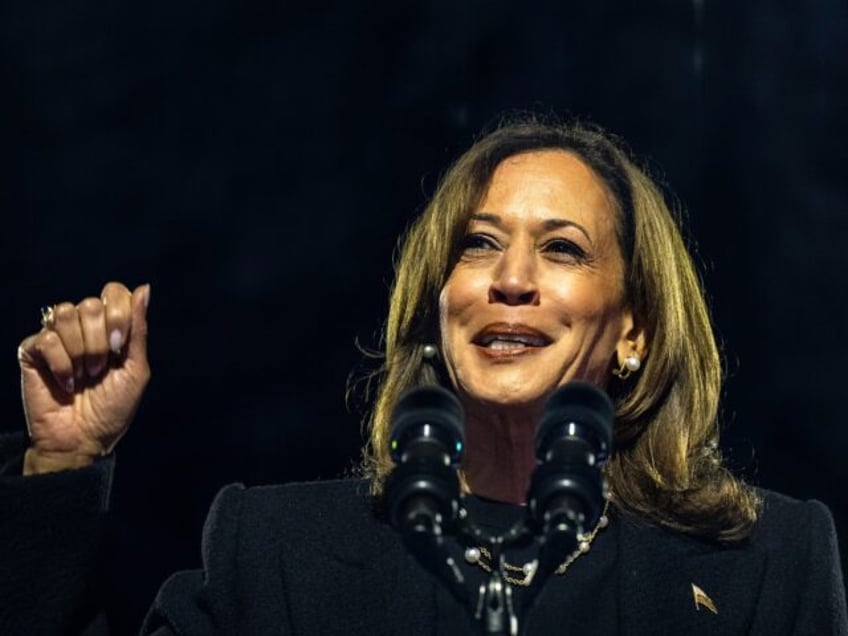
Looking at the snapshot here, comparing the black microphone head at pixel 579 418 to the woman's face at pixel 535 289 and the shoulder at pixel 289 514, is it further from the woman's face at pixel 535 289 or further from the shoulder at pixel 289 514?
the shoulder at pixel 289 514

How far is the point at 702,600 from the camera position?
357 centimetres

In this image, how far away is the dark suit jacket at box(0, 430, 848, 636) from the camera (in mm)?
3494

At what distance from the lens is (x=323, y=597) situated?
11.8 feet

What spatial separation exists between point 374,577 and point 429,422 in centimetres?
95

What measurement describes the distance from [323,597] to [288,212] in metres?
1.36

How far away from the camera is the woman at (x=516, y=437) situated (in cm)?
345

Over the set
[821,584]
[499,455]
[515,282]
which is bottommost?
[821,584]

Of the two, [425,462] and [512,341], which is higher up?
[425,462]

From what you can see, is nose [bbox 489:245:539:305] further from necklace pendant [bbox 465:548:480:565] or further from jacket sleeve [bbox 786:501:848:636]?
jacket sleeve [bbox 786:501:848:636]

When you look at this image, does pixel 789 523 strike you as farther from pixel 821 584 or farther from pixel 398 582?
pixel 398 582

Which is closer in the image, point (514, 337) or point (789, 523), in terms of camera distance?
point (514, 337)

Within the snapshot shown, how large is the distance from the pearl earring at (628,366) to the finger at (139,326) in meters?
1.00

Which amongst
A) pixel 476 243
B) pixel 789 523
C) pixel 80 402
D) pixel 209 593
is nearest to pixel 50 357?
pixel 80 402

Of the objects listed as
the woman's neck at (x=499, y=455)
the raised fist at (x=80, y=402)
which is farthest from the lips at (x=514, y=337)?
the raised fist at (x=80, y=402)
